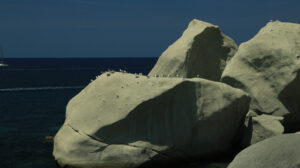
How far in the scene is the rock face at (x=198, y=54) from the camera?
19.8 meters

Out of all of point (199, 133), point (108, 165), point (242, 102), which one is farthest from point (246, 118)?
point (108, 165)

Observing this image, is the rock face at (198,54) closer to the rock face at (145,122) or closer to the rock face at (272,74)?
the rock face at (272,74)

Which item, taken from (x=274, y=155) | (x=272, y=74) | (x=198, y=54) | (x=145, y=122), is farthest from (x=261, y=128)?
(x=198, y=54)

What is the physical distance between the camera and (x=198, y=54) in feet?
68.2

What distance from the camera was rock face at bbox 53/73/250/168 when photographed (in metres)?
14.0

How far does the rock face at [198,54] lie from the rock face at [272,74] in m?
2.30

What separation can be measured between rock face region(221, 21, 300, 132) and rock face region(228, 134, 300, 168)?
7.34 m

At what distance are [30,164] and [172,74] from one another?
26.4 ft

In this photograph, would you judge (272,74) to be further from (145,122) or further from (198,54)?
(145,122)

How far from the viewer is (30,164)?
15680 mm

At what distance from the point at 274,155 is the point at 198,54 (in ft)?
38.0

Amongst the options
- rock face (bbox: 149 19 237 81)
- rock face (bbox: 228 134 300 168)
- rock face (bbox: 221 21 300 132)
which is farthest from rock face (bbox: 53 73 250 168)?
rock face (bbox: 149 19 237 81)

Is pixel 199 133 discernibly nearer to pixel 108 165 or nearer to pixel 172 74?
pixel 108 165

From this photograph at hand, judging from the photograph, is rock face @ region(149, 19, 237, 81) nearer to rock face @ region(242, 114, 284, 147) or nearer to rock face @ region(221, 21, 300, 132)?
rock face @ region(221, 21, 300, 132)
